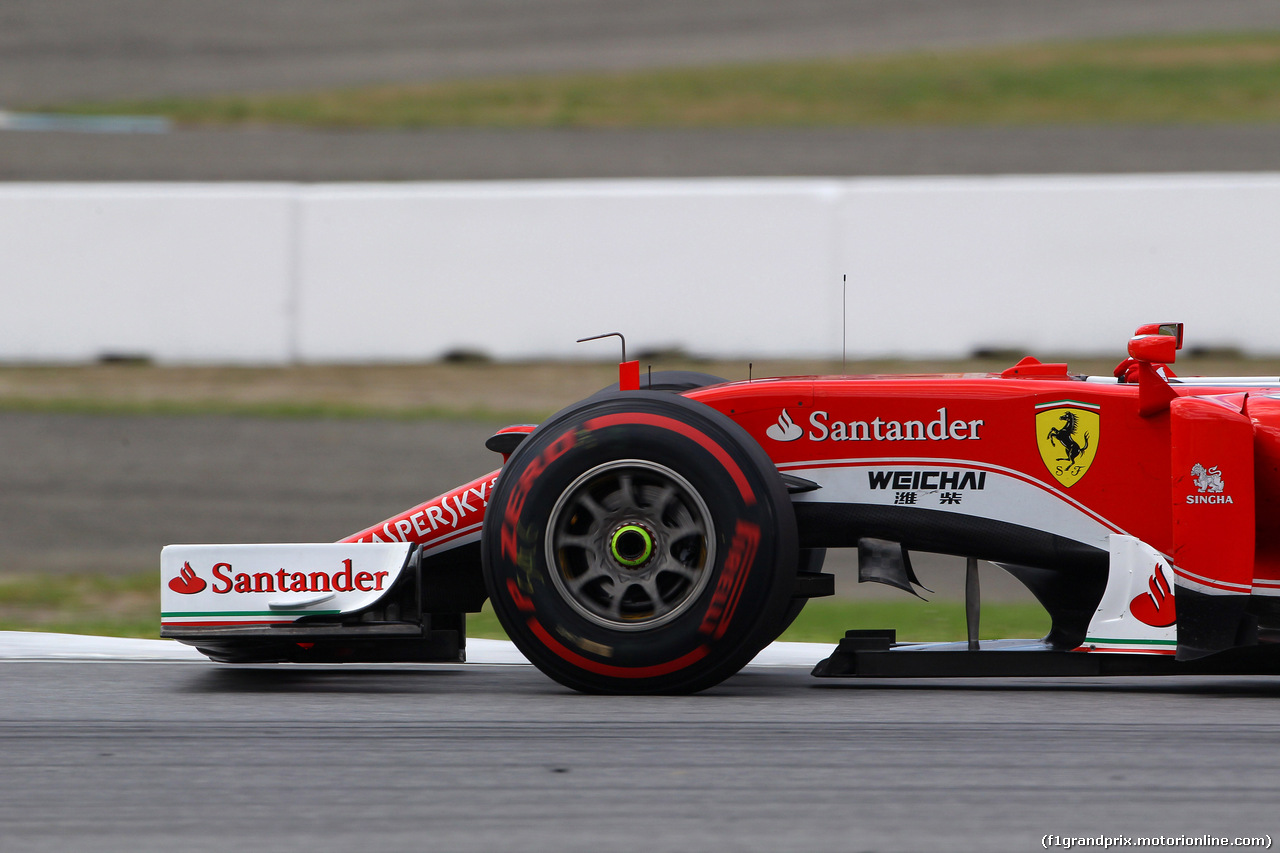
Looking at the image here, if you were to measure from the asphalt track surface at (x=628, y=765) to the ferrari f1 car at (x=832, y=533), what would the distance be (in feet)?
0.55

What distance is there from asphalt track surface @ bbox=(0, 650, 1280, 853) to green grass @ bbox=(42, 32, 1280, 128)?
45.5 feet

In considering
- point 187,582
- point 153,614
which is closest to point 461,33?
point 153,614

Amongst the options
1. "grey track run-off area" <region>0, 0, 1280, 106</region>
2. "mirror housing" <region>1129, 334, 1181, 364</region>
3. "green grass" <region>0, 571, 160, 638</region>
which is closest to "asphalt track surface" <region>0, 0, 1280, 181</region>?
"grey track run-off area" <region>0, 0, 1280, 106</region>

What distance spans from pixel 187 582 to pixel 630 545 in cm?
130

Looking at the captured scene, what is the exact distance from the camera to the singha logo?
13.7 ft

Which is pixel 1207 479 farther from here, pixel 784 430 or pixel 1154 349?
pixel 784 430

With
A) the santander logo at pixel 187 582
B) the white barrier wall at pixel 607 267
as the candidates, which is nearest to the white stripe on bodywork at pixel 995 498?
the santander logo at pixel 187 582

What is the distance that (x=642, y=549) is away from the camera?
4.25 metres

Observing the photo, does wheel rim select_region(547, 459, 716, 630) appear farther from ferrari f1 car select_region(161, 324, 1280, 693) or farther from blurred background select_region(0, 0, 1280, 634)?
blurred background select_region(0, 0, 1280, 634)

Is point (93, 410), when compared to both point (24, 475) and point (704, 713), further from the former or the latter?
point (704, 713)

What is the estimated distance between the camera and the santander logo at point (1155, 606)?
13.9 feet

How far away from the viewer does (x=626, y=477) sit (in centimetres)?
428

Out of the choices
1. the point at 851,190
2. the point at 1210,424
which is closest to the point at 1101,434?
the point at 1210,424

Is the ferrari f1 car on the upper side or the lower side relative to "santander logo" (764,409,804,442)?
lower
